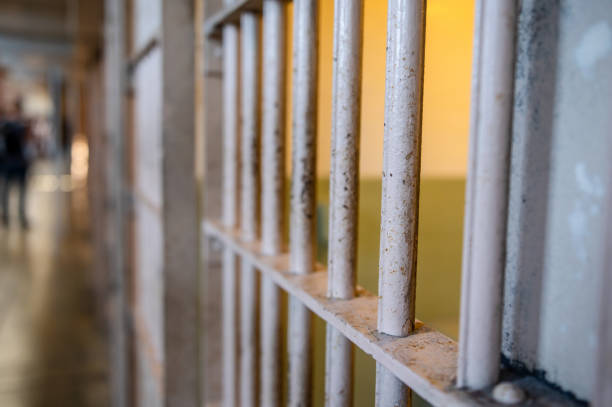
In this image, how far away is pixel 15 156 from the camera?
23.4 ft

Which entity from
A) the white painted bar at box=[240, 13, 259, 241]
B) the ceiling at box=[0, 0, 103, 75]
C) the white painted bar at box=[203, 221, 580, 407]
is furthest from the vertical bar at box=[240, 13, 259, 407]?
the ceiling at box=[0, 0, 103, 75]

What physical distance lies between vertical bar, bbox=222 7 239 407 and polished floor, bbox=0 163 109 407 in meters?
1.97

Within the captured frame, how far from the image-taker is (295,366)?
37.7 inches

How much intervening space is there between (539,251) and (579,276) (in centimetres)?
5

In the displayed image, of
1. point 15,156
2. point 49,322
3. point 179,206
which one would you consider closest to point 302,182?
point 179,206

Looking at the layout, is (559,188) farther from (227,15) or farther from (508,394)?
(227,15)

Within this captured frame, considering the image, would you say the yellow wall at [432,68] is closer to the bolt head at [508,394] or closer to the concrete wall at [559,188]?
the concrete wall at [559,188]

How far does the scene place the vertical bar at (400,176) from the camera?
635 millimetres

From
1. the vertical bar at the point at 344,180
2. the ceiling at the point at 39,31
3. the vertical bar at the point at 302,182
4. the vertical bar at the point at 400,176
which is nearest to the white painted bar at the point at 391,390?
the vertical bar at the point at 400,176

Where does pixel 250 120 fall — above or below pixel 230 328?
above

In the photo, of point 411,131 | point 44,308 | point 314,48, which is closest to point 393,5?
point 411,131

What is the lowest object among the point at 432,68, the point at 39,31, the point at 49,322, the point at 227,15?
the point at 49,322

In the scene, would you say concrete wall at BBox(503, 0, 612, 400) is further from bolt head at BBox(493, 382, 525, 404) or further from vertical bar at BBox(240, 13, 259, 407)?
vertical bar at BBox(240, 13, 259, 407)

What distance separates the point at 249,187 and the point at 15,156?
7074 mm
